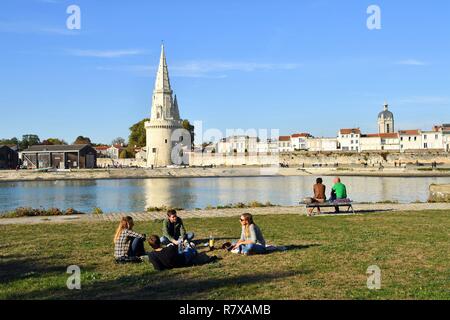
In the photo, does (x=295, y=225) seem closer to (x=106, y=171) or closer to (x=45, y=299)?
(x=45, y=299)

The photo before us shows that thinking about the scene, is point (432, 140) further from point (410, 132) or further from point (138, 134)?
point (138, 134)

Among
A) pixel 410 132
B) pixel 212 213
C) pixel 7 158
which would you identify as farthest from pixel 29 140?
pixel 212 213

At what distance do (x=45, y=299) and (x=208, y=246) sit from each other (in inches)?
153

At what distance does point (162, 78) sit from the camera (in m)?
79.3

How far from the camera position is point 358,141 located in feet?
362

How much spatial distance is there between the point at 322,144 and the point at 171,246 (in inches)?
4344

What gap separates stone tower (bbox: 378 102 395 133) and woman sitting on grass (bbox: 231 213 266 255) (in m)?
112

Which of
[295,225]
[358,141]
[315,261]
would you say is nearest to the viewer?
[315,261]

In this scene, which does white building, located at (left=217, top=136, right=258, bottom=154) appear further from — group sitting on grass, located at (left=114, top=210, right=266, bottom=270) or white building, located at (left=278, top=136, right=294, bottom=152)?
group sitting on grass, located at (left=114, top=210, right=266, bottom=270)

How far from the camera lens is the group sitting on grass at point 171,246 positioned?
24.6 feet

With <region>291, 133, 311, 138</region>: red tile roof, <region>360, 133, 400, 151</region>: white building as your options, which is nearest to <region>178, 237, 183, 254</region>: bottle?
<region>360, 133, 400, 151</region>: white building

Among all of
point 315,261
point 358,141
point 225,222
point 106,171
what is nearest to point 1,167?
point 106,171

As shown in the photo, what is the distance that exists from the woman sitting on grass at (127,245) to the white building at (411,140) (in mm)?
103236
